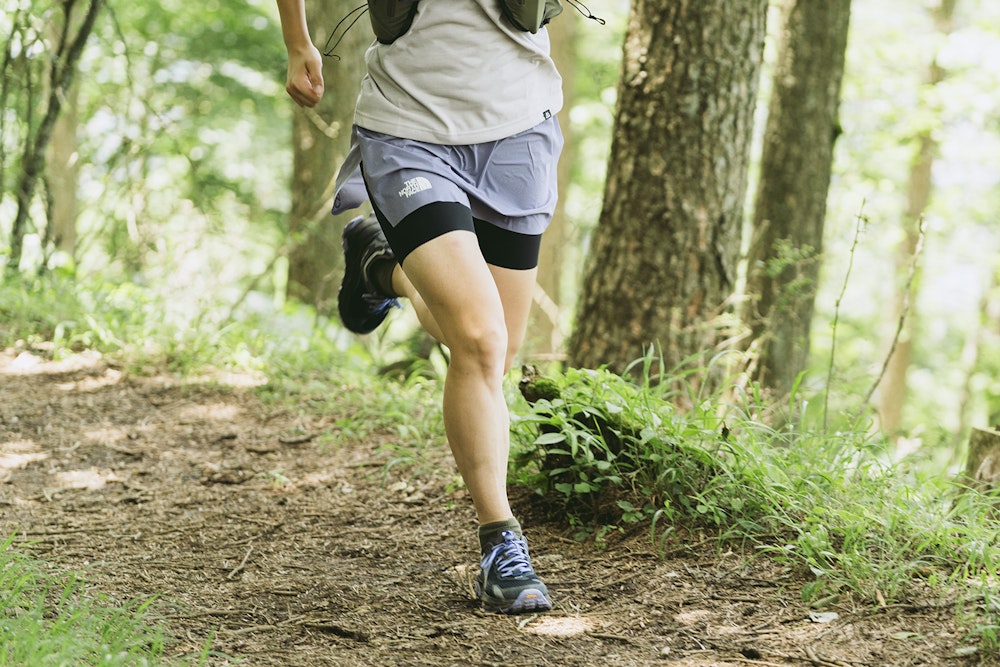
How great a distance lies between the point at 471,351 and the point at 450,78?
78 centimetres

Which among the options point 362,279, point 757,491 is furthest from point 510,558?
point 362,279

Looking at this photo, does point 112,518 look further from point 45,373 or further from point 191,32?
point 191,32

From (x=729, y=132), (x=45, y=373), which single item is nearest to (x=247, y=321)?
(x=45, y=373)

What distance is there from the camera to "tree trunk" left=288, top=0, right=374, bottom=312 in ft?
23.6

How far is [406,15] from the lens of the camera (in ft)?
8.45

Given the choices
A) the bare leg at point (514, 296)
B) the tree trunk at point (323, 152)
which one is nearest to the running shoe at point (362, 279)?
the bare leg at point (514, 296)

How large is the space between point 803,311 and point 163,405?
4.43 metres

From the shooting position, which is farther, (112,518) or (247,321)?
(247,321)

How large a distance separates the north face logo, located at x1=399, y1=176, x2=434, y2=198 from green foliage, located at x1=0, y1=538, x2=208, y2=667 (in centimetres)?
122

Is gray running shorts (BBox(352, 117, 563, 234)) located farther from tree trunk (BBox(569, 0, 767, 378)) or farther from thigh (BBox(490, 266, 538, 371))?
tree trunk (BBox(569, 0, 767, 378))

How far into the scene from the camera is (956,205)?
48.7 feet

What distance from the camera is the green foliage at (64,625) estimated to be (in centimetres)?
189

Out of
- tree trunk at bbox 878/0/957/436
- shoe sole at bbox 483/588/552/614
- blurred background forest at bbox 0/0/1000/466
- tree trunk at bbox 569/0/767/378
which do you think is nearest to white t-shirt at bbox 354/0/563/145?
shoe sole at bbox 483/588/552/614

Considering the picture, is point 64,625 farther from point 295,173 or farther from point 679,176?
point 295,173
